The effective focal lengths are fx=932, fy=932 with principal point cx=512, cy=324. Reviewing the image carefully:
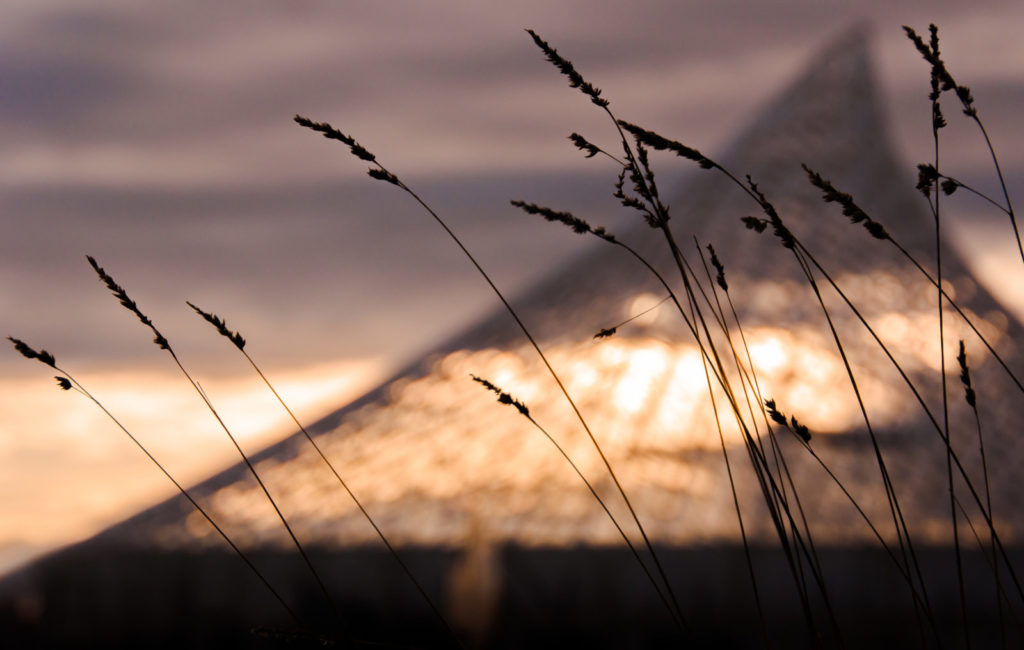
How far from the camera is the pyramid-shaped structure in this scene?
166 inches

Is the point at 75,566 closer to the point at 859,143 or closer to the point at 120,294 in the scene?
the point at 120,294

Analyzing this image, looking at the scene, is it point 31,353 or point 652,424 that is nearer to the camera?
point 31,353

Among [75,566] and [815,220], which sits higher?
[815,220]

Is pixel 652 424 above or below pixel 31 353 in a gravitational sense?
above

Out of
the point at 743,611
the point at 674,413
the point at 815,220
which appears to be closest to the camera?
the point at 743,611

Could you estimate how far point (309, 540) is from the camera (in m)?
4.31

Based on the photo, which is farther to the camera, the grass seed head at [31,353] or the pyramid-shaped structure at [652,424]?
the pyramid-shaped structure at [652,424]

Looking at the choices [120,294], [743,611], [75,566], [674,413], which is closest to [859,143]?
[674,413]

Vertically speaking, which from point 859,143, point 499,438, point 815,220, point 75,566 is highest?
point 859,143

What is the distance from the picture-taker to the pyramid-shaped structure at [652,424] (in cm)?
423

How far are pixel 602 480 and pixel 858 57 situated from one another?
216 inches

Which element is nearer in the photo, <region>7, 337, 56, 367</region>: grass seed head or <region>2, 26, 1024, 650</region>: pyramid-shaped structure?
<region>7, 337, 56, 367</region>: grass seed head

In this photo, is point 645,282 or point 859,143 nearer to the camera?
point 645,282

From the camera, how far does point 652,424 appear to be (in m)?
4.64
